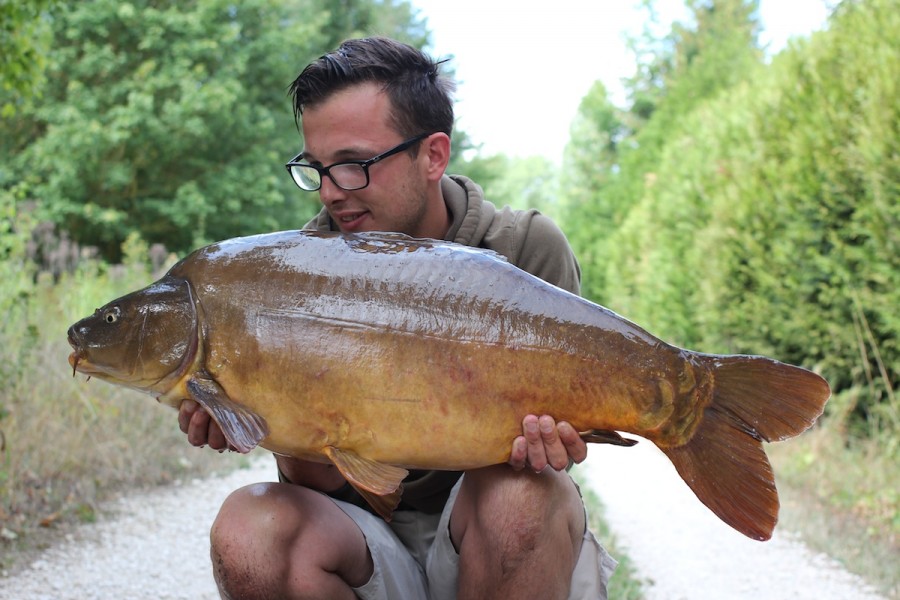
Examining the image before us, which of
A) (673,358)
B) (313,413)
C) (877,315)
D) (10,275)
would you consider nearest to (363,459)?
(313,413)

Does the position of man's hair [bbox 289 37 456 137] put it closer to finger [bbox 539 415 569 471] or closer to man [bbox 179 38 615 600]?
man [bbox 179 38 615 600]

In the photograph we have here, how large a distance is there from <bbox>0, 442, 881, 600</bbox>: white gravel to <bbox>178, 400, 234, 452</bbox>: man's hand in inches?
75.7

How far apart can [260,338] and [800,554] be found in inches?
145

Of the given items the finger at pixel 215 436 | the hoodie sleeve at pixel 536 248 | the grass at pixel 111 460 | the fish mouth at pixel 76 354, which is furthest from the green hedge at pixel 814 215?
the fish mouth at pixel 76 354

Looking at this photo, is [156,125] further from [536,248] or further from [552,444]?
[552,444]

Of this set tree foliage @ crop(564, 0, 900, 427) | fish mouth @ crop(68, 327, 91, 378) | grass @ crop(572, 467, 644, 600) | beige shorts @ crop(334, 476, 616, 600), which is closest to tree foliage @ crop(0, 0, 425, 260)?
tree foliage @ crop(564, 0, 900, 427)

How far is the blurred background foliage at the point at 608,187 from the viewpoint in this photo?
537 centimetres

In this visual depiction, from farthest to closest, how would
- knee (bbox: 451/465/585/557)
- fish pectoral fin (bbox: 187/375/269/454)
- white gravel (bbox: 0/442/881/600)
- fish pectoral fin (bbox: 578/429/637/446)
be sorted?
white gravel (bbox: 0/442/881/600)
knee (bbox: 451/465/585/557)
fish pectoral fin (bbox: 578/429/637/446)
fish pectoral fin (bbox: 187/375/269/454)

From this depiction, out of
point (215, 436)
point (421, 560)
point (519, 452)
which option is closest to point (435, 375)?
point (519, 452)

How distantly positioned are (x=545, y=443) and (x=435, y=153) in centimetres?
107

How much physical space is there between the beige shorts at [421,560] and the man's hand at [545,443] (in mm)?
486

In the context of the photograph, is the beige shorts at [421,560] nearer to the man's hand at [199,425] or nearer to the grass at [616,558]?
the man's hand at [199,425]

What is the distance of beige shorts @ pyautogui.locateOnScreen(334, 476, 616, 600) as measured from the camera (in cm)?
233

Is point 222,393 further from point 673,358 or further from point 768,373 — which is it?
point 768,373
